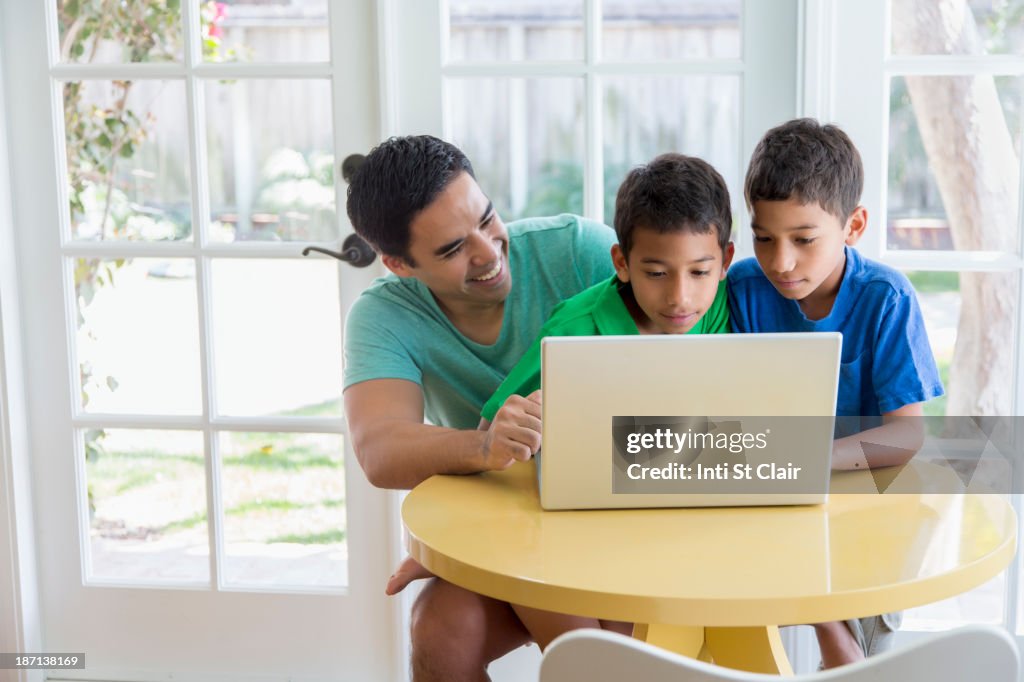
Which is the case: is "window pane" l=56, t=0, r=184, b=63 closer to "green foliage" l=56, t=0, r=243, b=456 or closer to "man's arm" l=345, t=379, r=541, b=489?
"green foliage" l=56, t=0, r=243, b=456

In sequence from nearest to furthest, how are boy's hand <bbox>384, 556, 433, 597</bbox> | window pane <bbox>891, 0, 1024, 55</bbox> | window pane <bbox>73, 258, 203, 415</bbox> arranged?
boy's hand <bbox>384, 556, 433, 597</bbox>
window pane <bbox>891, 0, 1024, 55</bbox>
window pane <bbox>73, 258, 203, 415</bbox>

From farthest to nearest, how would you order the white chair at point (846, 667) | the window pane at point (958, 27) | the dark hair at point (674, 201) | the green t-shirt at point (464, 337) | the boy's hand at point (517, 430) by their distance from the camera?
the window pane at point (958, 27) < the green t-shirt at point (464, 337) < the dark hair at point (674, 201) < the boy's hand at point (517, 430) < the white chair at point (846, 667)

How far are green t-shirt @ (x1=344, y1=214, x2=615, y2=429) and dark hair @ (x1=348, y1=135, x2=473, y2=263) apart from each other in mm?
116

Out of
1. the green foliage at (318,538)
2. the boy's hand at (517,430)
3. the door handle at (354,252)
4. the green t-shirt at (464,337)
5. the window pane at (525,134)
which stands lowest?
the green foliage at (318,538)

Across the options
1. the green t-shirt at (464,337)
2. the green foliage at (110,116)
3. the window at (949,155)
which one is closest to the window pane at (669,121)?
the window at (949,155)

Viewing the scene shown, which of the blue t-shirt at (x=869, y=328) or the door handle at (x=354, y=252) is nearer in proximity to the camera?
the blue t-shirt at (x=869, y=328)

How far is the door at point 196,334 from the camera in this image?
2.20m

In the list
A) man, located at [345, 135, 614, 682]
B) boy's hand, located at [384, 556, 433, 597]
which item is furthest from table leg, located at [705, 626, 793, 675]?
boy's hand, located at [384, 556, 433, 597]

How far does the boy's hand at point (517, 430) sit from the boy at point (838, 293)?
437 millimetres

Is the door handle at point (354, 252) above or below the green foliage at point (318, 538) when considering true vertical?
above

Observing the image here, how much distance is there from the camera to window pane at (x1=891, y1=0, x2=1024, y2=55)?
197 centimetres

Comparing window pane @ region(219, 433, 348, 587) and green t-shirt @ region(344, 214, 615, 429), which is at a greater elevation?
green t-shirt @ region(344, 214, 615, 429)

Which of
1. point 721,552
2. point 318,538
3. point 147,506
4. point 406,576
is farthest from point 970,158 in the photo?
point 147,506

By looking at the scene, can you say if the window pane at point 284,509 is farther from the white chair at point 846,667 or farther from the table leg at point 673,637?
the white chair at point 846,667
